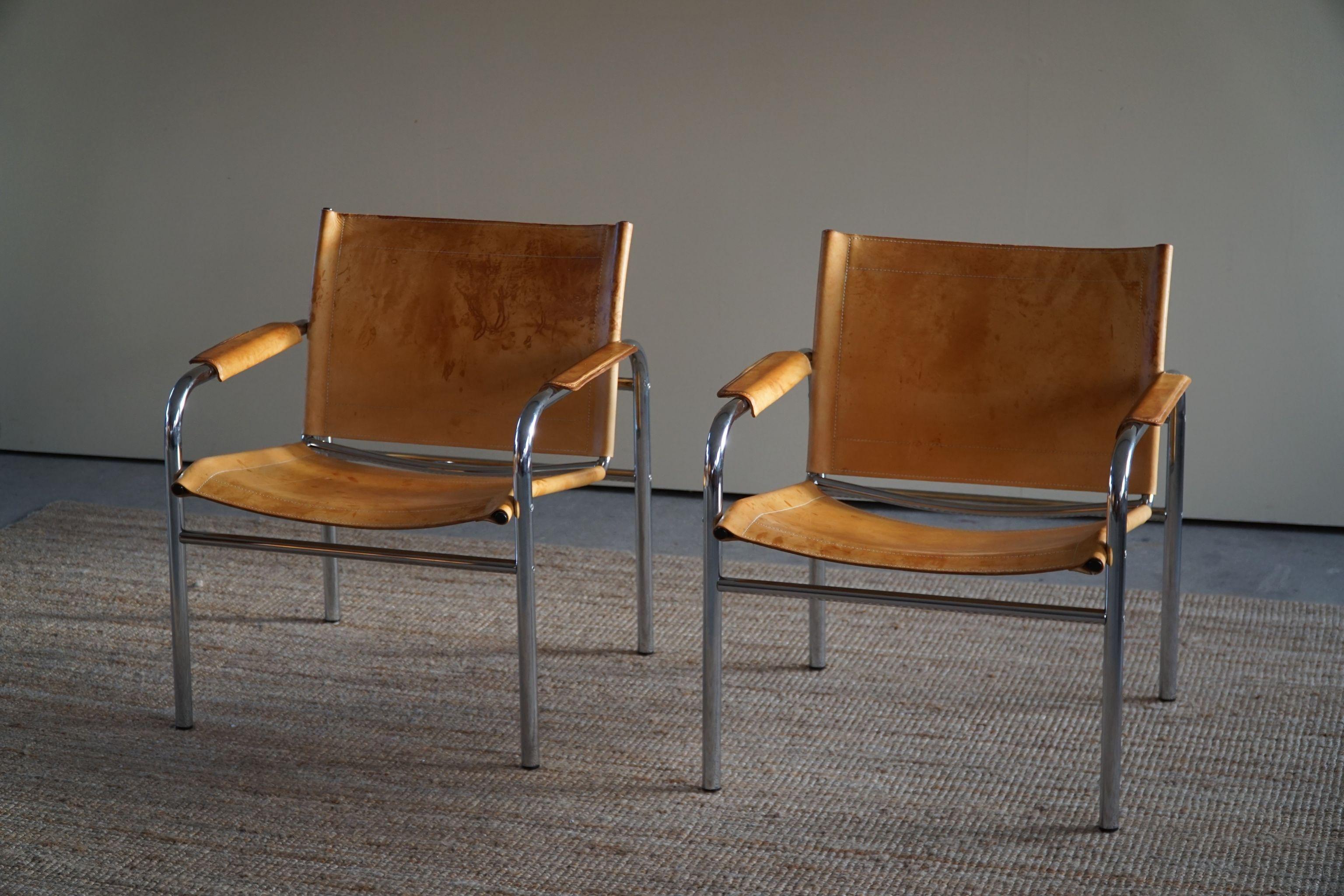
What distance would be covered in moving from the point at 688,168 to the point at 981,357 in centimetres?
140

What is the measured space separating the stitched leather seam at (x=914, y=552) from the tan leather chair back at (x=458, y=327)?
49cm

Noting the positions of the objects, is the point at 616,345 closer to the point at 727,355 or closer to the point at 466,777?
the point at 466,777

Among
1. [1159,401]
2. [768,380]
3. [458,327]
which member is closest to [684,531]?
[458,327]

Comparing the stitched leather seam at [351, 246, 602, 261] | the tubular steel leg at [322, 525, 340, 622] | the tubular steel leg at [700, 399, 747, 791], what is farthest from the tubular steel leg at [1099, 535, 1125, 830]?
the tubular steel leg at [322, 525, 340, 622]

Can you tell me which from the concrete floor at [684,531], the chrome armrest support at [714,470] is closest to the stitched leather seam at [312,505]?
the chrome armrest support at [714,470]

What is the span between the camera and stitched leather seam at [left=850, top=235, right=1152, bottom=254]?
2.03m

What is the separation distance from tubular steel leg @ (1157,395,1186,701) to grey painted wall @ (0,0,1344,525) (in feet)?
3.68

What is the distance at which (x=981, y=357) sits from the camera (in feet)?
6.89

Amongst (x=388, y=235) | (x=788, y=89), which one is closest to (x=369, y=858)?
(x=388, y=235)

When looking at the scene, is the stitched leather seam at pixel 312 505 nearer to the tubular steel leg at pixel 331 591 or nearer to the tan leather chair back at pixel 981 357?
the tubular steel leg at pixel 331 591

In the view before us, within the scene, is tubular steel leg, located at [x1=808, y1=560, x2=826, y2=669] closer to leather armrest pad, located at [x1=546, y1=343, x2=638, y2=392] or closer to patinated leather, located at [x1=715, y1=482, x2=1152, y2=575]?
patinated leather, located at [x1=715, y1=482, x2=1152, y2=575]

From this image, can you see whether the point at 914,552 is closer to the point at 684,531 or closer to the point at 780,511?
the point at 780,511

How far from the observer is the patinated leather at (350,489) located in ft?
6.35

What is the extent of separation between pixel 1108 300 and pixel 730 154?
1.44 m
